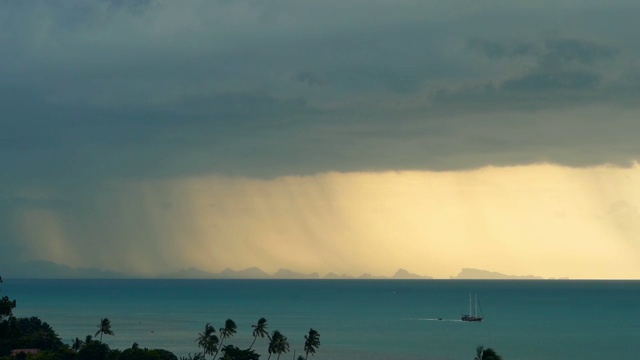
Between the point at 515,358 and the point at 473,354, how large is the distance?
9944mm

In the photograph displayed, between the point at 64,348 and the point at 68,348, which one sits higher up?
the point at 68,348

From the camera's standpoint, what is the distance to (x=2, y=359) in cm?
11081

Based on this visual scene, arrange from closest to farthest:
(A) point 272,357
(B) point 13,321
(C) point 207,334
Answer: (B) point 13,321 → (C) point 207,334 → (A) point 272,357

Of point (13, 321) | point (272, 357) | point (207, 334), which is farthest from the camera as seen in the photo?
point (272, 357)

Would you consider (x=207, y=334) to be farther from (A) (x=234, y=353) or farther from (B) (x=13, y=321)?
(B) (x=13, y=321)

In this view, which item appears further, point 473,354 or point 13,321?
point 473,354

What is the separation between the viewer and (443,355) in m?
194

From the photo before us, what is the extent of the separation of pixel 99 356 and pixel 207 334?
1055 inches

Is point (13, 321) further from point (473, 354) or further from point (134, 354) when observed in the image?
point (473, 354)

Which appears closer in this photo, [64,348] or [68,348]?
[64,348]

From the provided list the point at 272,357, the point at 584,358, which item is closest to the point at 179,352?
the point at 272,357

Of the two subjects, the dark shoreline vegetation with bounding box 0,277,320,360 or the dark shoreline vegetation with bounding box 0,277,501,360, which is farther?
the dark shoreline vegetation with bounding box 0,277,320,360

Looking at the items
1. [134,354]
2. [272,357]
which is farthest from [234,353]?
[272,357]

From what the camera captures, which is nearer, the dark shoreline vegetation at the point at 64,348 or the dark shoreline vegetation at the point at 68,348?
the dark shoreline vegetation at the point at 68,348
